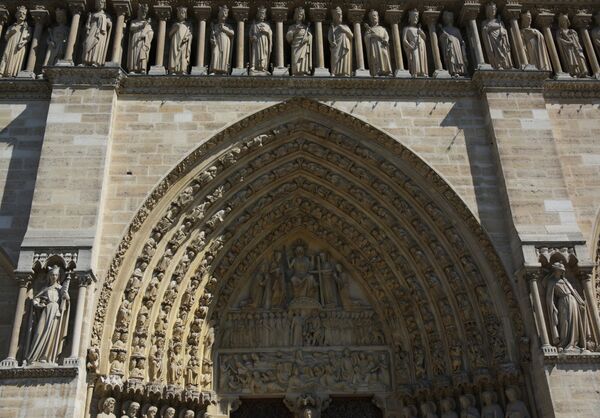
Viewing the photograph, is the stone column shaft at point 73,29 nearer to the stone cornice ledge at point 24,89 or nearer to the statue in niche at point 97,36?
the statue in niche at point 97,36

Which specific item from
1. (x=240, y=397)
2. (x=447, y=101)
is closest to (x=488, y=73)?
(x=447, y=101)

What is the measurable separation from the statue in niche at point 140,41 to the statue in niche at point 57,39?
3.47 ft

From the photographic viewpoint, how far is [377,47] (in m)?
11.3

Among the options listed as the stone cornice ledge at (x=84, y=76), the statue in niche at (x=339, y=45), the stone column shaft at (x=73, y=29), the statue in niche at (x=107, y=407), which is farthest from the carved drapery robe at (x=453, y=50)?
the statue in niche at (x=107, y=407)

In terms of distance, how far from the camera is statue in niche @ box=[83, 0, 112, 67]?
10.7 metres

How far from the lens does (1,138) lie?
33.8ft

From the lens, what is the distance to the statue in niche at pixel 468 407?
9.19m

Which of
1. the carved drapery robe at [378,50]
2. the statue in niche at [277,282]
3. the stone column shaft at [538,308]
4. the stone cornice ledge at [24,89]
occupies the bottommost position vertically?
the stone column shaft at [538,308]

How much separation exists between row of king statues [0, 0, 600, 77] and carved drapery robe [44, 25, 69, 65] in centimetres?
2

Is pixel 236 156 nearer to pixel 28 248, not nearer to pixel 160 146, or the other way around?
pixel 160 146

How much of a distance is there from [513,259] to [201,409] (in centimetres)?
479

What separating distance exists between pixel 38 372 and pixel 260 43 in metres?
6.03

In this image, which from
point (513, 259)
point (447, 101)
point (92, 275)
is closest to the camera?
point (92, 275)

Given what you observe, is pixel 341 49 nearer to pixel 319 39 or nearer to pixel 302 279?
pixel 319 39
